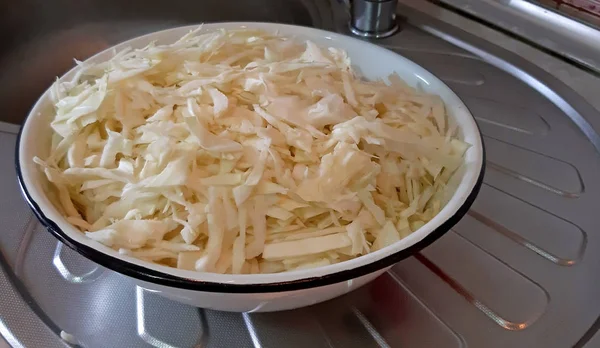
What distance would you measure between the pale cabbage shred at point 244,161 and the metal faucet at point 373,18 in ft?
1.40

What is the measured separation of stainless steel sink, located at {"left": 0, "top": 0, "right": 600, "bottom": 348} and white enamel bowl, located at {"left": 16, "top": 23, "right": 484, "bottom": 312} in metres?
0.08

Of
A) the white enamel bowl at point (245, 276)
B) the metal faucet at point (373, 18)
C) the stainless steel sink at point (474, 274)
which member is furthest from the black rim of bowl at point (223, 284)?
the metal faucet at point (373, 18)

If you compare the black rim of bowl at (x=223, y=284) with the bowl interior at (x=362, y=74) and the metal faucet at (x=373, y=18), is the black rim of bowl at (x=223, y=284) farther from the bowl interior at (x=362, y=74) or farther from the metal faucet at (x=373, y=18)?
the metal faucet at (x=373, y=18)

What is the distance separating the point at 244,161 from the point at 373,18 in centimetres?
62

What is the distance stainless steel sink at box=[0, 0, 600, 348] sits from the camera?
58cm

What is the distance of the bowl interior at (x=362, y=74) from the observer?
1.50ft

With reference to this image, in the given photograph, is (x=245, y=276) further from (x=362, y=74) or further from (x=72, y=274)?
(x=362, y=74)

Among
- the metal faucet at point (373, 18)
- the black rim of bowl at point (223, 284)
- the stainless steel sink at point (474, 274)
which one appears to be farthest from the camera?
the metal faucet at point (373, 18)

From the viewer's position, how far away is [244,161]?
55 centimetres

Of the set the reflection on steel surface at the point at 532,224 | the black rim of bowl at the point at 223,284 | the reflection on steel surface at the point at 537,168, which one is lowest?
the reflection on steel surface at the point at 532,224

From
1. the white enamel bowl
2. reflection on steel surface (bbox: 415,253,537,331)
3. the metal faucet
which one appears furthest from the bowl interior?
the metal faucet

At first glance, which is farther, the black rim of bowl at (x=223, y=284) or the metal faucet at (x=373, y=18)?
the metal faucet at (x=373, y=18)

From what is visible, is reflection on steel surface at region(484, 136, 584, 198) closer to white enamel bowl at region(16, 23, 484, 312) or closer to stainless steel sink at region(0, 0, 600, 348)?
stainless steel sink at region(0, 0, 600, 348)

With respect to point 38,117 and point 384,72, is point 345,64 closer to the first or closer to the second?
point 384,72
